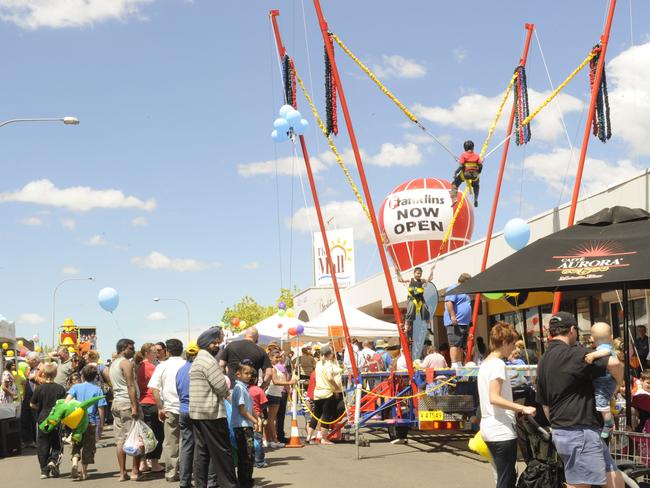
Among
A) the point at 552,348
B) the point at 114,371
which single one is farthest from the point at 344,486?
the point at 552,348

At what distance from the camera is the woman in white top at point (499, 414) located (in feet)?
22.1

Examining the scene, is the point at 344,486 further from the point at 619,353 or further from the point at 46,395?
the point at 46,395

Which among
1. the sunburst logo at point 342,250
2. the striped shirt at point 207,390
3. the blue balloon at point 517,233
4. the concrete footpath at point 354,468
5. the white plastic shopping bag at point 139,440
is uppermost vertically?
the sunburst logo at point 342,250

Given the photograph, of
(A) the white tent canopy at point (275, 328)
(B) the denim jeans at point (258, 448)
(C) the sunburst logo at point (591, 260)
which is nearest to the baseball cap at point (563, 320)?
(C) the sunburst logo at point (591, 260)

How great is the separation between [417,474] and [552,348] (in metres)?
4.81

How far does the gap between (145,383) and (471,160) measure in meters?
6.92

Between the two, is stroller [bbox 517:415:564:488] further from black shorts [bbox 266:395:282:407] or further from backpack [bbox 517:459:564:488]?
black shorts [bbox 266:395:282:407]

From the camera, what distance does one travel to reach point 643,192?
1517 cm

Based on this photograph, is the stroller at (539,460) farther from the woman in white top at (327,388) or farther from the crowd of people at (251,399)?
the woman in white top at (327,388)

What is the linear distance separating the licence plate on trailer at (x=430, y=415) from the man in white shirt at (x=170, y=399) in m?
3.66

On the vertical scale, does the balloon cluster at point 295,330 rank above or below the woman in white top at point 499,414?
above

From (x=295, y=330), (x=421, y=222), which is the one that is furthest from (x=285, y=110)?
(x=421, y=222)

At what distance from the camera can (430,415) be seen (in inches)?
496

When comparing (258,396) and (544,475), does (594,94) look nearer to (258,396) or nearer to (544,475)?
(258,396)
